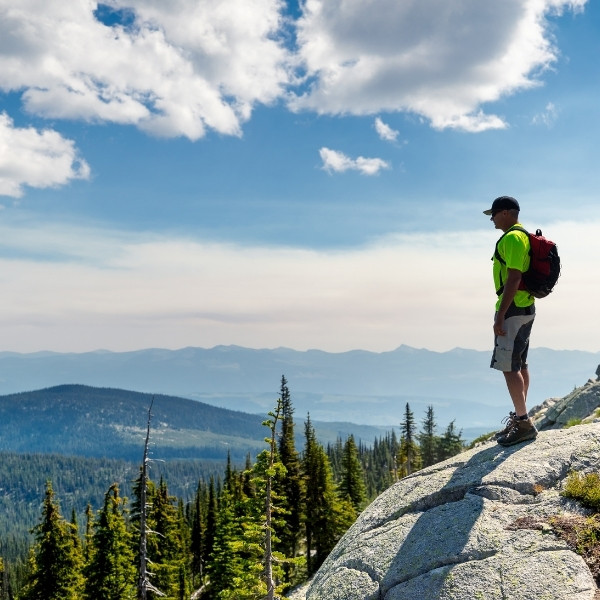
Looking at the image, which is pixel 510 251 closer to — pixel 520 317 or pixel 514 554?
pixel 520 317

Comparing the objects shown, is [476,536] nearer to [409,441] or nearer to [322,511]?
[322,511]

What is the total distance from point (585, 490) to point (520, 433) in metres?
2.49

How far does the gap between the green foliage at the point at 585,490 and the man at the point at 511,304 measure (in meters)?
1.75

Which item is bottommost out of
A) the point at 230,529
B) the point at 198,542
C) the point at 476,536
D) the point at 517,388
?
the point at 198,542

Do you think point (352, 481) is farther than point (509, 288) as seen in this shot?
Yes

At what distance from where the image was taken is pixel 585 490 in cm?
862

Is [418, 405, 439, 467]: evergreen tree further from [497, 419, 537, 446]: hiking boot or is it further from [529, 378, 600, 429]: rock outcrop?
[497, 419, 537, 446]: hiking boot

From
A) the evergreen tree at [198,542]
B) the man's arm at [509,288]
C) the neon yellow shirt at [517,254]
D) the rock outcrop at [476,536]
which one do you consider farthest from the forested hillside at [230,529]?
the neon yellow shirt at [517,254]

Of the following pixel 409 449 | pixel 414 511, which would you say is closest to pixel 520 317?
pixel 414 511

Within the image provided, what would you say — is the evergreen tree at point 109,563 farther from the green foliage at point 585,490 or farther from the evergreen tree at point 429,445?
the evergreen tree at point 429,445

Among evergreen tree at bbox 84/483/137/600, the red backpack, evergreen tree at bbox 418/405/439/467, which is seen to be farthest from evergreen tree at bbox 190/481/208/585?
the red backpack

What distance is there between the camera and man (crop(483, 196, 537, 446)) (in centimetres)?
995

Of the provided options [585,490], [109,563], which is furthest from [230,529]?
[585,490]

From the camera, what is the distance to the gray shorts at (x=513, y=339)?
34.0 feet
